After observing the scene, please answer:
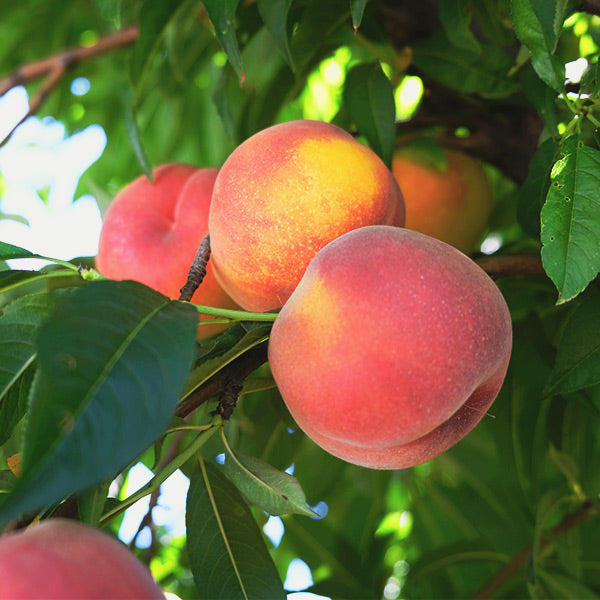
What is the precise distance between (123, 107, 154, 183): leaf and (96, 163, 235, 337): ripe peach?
0.04 m

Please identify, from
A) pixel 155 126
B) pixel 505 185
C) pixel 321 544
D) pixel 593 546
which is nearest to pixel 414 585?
pixel 321 544

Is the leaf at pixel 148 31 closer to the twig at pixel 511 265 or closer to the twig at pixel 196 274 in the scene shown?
the twig at pixel 196 274

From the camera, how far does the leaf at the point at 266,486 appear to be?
0.61 m

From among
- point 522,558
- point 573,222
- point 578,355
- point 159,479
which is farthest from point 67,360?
point 522,558

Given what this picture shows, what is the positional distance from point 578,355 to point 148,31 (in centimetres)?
73

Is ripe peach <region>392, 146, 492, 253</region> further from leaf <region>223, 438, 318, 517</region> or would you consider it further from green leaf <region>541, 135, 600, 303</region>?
leaf <region>223, 438, 318, 517</region>

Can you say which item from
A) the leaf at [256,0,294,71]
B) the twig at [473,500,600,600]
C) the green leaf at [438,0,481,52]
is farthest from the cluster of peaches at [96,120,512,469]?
the twig at [473,500,600,600]

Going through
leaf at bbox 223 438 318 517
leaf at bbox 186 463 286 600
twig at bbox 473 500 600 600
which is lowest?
twig at bbox 473 500 600 600

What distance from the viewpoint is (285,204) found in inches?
28.3

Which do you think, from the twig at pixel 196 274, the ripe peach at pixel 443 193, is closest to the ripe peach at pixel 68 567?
the twig at pixel 196 274

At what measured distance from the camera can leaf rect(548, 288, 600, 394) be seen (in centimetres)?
76

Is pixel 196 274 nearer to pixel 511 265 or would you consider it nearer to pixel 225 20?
pixel 225 20

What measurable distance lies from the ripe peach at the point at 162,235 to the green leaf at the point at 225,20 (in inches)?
8.8

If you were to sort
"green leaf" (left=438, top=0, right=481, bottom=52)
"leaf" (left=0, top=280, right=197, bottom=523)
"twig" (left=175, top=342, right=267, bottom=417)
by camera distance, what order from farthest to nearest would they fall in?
"green leaf" (left=438, top=0, right=481, bottom=52)
"twig" (left=175, top=342, right=267, bottom=417)
"leaf" (left=0, top=280, right=197, bottom=523)
